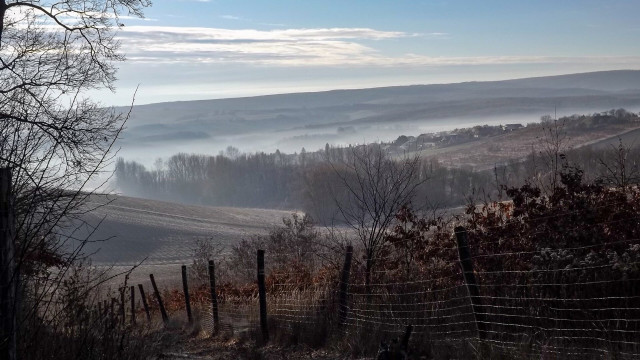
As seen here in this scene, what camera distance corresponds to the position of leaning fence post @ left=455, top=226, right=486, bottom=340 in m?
8.48

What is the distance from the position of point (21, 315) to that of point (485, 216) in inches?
320

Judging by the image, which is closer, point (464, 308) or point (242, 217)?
point (464, 308)

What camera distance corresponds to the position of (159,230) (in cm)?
8225

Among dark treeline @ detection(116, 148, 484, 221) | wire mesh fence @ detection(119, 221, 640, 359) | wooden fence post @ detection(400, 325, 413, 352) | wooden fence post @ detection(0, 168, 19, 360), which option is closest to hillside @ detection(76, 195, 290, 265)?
dark treeline @ detection(116, 148, 484, 221)

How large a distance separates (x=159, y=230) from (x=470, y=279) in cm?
7618

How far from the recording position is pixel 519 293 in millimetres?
9336

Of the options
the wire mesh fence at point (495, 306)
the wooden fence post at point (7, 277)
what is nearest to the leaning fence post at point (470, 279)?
the wire mesh fence at point (495, 306)

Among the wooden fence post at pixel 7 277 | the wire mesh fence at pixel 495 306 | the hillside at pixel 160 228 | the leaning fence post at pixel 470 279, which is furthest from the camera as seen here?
the hillside at pixel 160 228

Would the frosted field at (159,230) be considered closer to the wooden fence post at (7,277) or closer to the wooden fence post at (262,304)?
the wooden fence post at (262,304)

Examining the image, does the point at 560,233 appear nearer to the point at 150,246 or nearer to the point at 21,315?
the point at 21,315

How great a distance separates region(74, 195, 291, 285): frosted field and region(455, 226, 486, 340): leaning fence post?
134 ft

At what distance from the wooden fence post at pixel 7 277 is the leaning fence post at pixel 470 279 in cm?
481

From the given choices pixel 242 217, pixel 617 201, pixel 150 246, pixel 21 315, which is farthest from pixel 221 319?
pixel 242 217

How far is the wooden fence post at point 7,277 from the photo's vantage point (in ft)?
17.7
